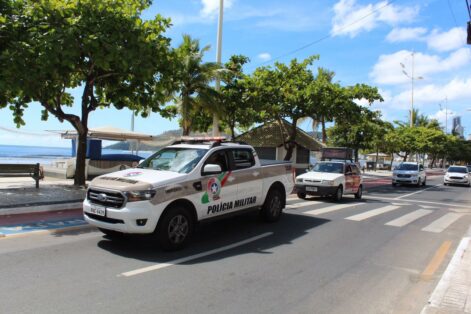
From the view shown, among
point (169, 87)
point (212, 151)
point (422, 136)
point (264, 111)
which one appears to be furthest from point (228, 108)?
point (422, 136)

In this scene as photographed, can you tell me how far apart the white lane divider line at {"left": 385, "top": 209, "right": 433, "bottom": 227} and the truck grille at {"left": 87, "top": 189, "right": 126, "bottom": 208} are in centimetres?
750

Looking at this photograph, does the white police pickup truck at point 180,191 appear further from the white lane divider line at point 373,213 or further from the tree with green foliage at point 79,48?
the tree with green foliage at point 79,48

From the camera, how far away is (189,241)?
25.3 feet

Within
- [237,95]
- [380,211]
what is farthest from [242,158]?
[237,95]

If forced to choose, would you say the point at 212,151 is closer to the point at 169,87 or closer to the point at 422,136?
the point at 169,87

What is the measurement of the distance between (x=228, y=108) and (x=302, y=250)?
56.5 feet

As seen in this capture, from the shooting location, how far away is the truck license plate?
680cm

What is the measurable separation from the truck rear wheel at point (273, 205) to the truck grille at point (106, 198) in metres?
3.98

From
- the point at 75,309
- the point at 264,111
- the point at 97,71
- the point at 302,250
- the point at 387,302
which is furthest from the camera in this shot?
the point at 264,111

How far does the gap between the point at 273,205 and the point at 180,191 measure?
11.6ft

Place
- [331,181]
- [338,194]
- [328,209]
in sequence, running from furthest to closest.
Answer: [338,194], [331,181], [328,209]

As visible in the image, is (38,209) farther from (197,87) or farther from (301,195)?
(197,87)

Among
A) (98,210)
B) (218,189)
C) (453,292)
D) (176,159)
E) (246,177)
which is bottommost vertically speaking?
(453,292)

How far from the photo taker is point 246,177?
8789mm
